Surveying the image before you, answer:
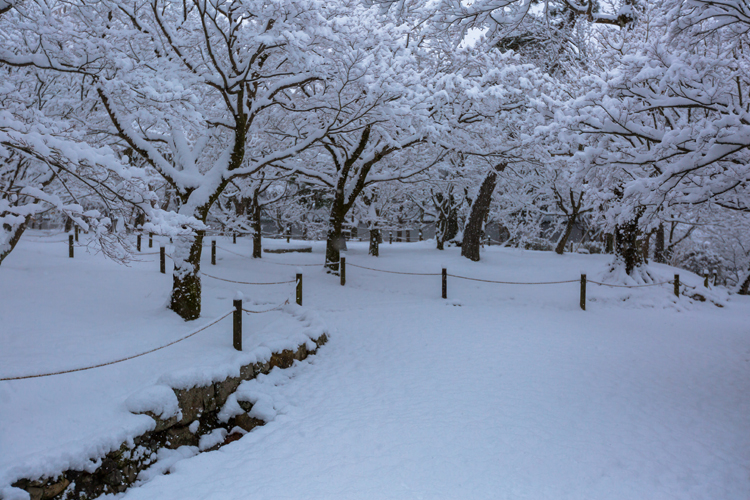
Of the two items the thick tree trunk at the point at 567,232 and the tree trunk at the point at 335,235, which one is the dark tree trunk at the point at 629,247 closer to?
the thick tree trunk at the point at 567,232

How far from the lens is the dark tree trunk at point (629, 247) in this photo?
1336 cm

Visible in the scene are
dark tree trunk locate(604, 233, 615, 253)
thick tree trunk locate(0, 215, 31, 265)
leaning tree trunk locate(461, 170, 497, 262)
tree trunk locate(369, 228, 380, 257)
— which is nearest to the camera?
thick tree trunk locate(0, 215, 31, 265)

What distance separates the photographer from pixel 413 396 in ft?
20.0

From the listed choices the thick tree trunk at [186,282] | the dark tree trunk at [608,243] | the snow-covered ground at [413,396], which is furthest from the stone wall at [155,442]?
the dark tree trunk at [608,243]

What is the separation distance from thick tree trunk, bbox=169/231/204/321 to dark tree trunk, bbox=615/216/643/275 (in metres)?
12.3

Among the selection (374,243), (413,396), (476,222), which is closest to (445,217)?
(374,243)

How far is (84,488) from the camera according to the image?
373 centimetres

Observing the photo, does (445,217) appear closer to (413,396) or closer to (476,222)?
(476,222)

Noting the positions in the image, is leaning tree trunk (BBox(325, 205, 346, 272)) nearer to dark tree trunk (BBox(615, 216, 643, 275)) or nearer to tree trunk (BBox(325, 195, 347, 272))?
tree trunk (BBox(325, 195, 347, 272))

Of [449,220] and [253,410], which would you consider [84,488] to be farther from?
[449,220]

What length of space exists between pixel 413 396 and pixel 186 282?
4536mm

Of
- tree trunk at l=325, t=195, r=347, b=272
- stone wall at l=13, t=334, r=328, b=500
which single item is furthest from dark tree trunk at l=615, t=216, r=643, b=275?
stone wall at l=13, t=334, r=328, b=500

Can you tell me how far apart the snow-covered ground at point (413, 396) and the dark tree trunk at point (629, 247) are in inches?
94.4

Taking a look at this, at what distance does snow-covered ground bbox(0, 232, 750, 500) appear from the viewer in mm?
3988
